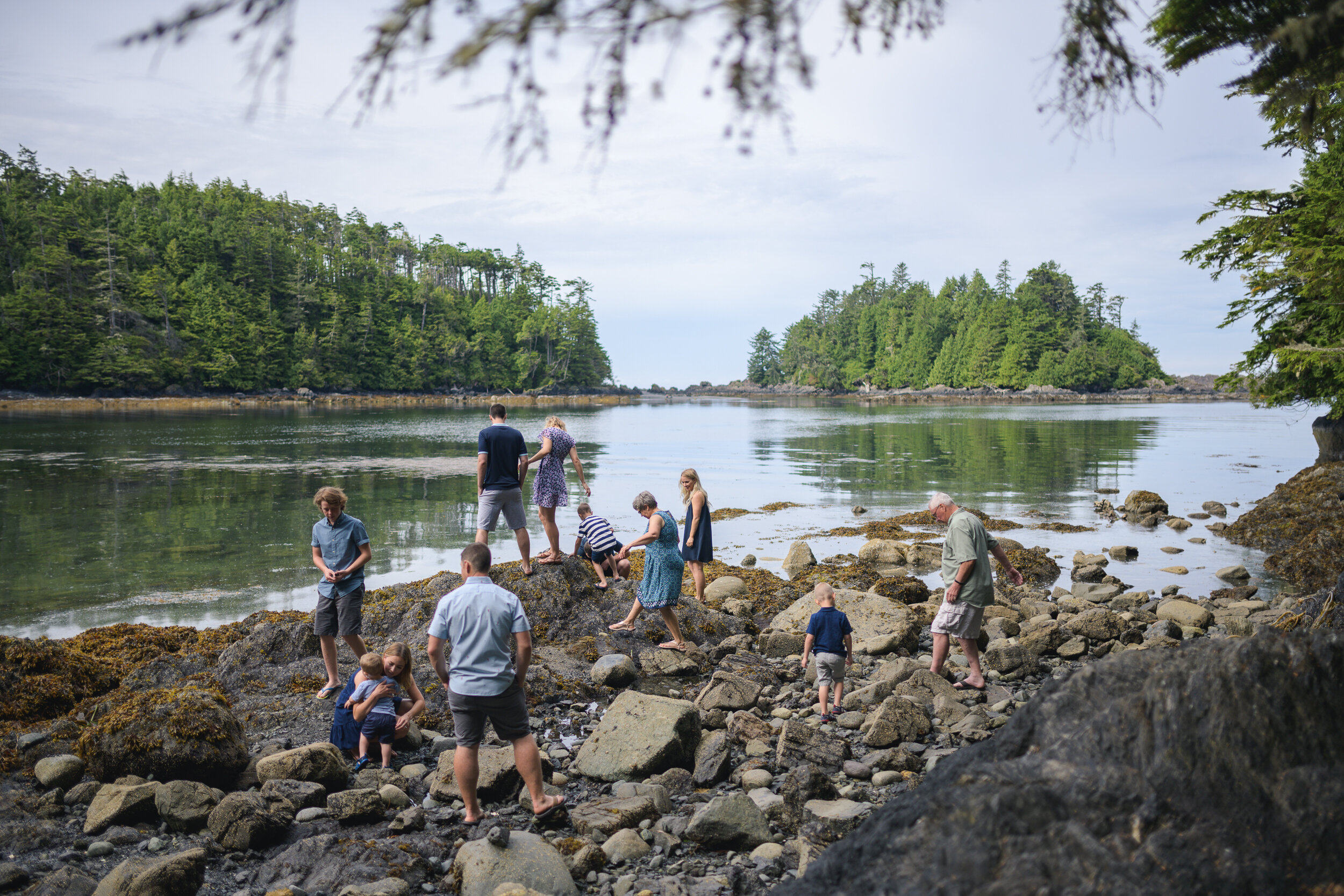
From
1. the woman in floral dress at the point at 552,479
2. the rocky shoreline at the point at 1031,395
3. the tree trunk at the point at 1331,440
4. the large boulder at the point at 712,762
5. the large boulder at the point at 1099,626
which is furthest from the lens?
the rocky shoreline at the point at 1031,395

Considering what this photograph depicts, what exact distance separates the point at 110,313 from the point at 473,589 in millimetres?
93284

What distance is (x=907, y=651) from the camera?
9.92m

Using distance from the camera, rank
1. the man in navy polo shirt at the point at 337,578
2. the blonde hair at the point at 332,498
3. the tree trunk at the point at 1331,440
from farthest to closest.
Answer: the tree trunk at the point at 1331,440 → the man in navy polo shirt at the point at 337,578 → the blonde hair at the point at 332,498

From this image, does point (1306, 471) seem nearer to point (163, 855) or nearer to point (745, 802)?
point (745, 802)

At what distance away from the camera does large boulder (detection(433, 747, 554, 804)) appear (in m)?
5.80

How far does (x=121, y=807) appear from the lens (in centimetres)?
533

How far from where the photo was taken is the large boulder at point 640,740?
623cm

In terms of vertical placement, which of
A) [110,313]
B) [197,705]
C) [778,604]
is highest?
[110,313]

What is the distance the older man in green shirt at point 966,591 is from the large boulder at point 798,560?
681 centimetres

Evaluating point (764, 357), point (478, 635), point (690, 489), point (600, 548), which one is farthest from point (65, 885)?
point (764, 357)

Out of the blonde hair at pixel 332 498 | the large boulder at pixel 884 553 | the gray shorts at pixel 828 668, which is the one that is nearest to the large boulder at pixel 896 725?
the gray shorts at pixel 828 668

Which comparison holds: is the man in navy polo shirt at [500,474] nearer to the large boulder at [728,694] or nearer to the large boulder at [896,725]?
the large boulder at [728,694]

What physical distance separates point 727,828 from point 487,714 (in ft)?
5.73

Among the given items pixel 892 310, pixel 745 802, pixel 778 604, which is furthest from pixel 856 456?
pixel 892 310
